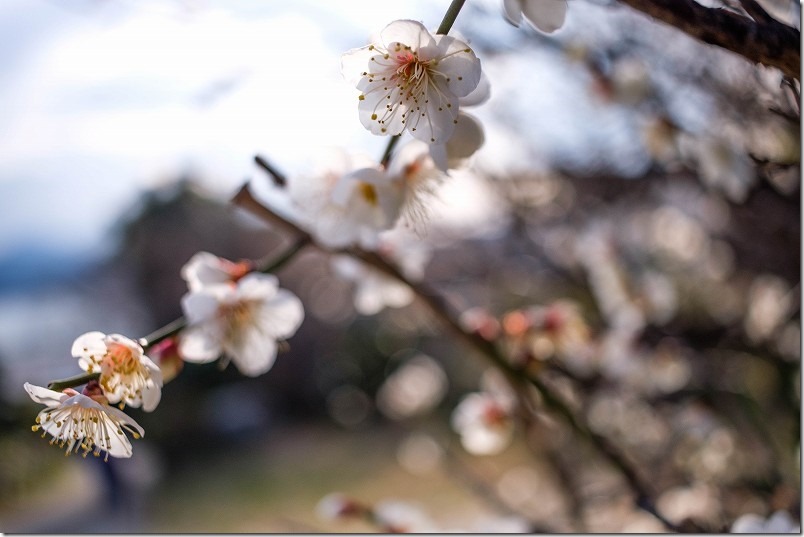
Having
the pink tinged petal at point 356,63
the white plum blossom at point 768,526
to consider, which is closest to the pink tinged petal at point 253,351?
the pink tinged petal at point 356,63

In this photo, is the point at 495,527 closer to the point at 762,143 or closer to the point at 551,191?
the point at 762,143

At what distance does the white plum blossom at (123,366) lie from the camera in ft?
1.12

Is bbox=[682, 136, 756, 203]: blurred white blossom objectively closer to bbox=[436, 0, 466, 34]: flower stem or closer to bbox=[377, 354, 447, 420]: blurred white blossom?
bbox=[436, 0, 466, 34]: flower stem

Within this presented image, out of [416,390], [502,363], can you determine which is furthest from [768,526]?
[416,390]

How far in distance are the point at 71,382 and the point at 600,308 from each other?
1.16 meters

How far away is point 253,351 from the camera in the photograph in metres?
0.46

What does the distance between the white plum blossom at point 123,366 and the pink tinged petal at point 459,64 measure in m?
0.22

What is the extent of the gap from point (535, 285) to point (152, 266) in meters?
1.82

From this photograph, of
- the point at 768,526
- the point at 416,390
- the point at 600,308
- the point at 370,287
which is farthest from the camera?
the point at 416,390

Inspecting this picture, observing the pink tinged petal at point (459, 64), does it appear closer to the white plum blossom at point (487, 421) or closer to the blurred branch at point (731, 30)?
the blurred branch at point (731, 30)

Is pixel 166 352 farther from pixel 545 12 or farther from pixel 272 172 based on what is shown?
pixel 545 12

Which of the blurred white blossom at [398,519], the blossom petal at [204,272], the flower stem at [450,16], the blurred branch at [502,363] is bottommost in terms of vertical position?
the blurred white blossom at [398,519]

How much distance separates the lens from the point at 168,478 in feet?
7.41

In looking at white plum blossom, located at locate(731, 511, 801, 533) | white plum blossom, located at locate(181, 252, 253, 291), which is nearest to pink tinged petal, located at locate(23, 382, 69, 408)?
white plum blossom, located at locate(181, 252, 253, 291)
